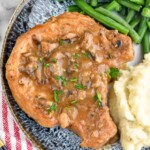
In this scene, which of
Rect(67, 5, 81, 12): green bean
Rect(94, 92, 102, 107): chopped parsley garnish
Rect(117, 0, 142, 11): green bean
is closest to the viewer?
Rect(94, 92, 102, 107): chopped parsley garnish

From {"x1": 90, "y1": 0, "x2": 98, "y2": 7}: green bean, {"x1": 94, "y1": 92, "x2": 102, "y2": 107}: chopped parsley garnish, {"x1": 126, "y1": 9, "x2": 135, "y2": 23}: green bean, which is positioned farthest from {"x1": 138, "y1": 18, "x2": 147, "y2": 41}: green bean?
{"x1": 94, "y1": 92, "x2": 102, "y2": 107}: chopped parsley garnish

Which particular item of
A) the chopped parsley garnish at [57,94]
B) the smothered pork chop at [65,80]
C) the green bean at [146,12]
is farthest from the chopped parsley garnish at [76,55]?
the green bean at [146,12]

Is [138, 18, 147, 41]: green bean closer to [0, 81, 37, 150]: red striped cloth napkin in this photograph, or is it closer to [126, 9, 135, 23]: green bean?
[126, 9, 135, 23]: green bean

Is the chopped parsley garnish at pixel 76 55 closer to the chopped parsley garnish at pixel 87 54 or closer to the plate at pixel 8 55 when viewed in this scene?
the chopped parsley garnish at pixel 87 54

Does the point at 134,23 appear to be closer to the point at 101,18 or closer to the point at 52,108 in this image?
the point at 101,18

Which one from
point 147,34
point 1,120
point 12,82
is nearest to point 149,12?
point 147,34

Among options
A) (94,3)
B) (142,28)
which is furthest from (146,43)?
(94,3)

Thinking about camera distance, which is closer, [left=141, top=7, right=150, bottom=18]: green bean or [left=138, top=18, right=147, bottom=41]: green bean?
[left=141, top=7, right=150, bottom=18]: green bean
